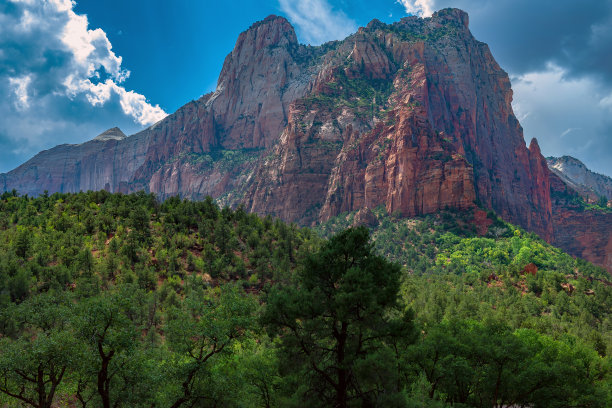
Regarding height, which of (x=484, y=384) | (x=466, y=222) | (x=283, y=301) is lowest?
(x=484, y=384)

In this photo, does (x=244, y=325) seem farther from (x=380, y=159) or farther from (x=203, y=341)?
(x=380, y=159)

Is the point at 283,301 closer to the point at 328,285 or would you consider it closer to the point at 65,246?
the point at 328,285

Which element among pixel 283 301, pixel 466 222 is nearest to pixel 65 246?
pixel 283 301

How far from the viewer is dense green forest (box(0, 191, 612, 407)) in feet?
51.5

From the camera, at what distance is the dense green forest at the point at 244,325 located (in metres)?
15.7

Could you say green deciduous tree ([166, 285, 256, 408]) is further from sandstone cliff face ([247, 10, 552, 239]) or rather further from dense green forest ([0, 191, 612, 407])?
sandstone cliff face ([247, 10, 552, 239])

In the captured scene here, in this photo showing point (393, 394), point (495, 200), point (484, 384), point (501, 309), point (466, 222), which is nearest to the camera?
point (393, 394)

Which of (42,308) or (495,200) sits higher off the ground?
(495,200)

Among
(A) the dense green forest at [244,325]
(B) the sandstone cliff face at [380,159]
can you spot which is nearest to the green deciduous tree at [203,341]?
(A) the dense green forest at [244,325]

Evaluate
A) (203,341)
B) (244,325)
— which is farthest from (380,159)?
(203,341)

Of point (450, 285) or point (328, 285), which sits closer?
point (328, 285)

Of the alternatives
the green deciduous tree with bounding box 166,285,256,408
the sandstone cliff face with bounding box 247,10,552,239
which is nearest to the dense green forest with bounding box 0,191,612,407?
the green deciduous tree with bounding box 166,285,256,408

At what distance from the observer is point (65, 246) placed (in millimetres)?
45375

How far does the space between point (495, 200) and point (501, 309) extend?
484 ft
